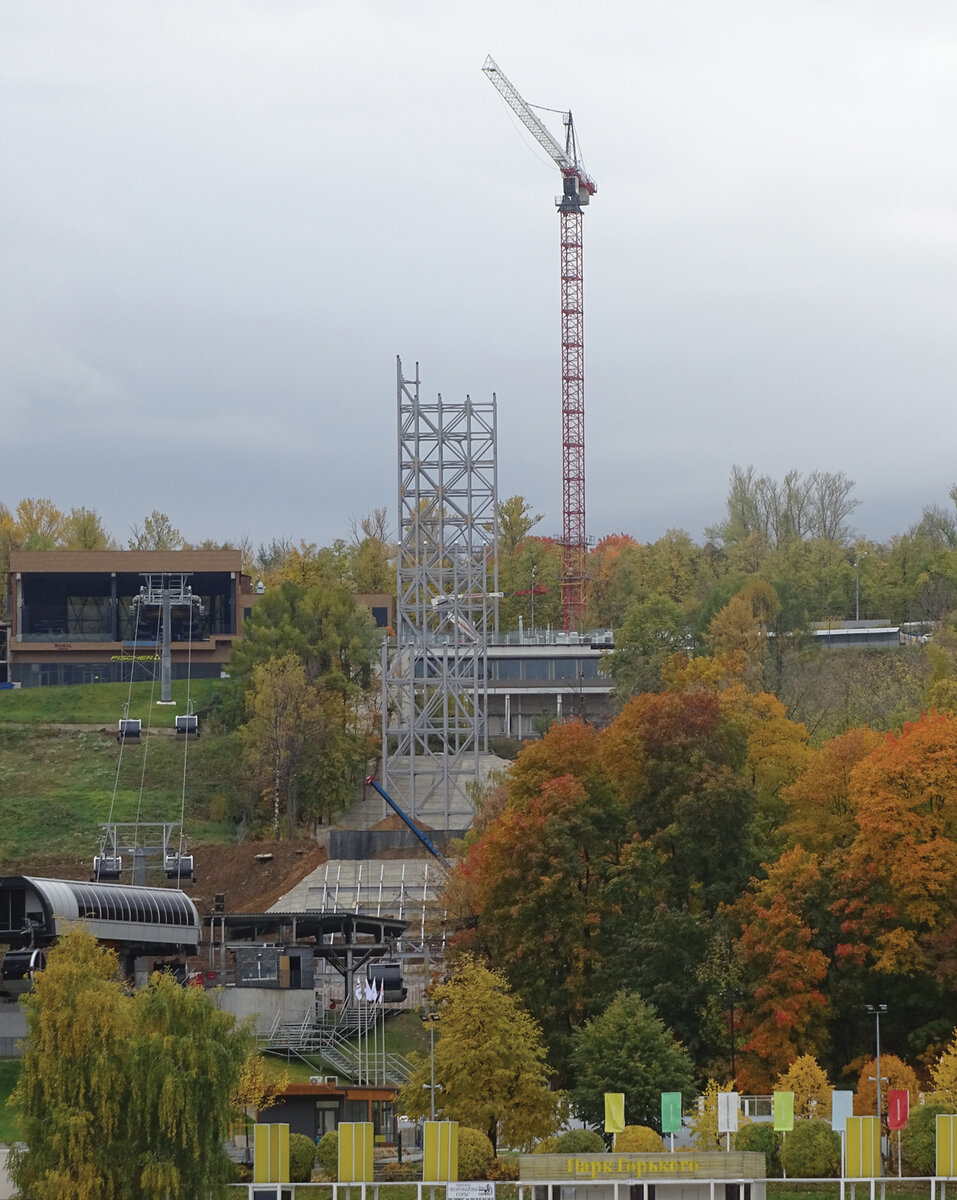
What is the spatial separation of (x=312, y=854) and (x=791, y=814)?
95.0 ft

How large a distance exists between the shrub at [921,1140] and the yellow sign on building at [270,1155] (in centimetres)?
1449

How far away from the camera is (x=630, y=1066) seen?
53.9 meters

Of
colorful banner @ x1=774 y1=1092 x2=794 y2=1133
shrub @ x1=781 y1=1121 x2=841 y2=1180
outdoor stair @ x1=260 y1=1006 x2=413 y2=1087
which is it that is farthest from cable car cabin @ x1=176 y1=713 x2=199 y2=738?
colorful banner @ x1=774 y1=1092 x2=794 y2=1133

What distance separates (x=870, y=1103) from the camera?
54688 mm

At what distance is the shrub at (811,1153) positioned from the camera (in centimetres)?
4953

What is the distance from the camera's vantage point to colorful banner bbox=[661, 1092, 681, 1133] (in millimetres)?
49500

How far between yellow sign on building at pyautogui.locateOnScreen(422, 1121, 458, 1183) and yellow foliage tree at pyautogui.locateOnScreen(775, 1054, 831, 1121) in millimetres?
12577

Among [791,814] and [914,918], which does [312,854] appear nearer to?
[791,814]

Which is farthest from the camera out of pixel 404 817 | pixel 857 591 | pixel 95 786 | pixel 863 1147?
pixel 857 591

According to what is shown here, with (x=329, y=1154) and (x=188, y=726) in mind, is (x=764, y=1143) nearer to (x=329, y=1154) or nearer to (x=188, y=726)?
(x=329, y=1154)

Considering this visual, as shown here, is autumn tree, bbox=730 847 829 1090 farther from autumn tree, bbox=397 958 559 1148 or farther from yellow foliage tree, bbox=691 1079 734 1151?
autumn tree, bbox=397 958 559 1148

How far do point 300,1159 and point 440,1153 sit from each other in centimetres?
525

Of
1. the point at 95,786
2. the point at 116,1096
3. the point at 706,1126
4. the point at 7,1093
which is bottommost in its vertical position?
the point at 7,1093

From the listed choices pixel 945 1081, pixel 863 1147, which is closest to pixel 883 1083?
pixel 945 1081
